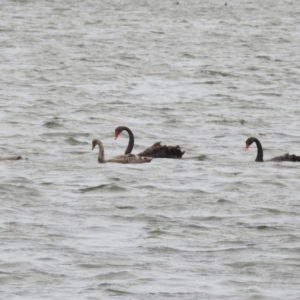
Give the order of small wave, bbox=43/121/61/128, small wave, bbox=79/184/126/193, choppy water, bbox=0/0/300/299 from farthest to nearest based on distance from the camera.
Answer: small wave, bbox=43/121/61/128 → small wave, bbox=79/184/126/193 → choppy water, bbox=0/0/300/299

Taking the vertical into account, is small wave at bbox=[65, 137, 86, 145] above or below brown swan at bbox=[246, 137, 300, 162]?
below

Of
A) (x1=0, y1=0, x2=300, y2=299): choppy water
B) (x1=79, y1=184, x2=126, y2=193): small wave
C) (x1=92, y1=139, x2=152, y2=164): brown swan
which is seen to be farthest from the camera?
(x1=92, y1=139, x2=152, y2=164): brown swan

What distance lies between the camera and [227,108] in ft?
87.6

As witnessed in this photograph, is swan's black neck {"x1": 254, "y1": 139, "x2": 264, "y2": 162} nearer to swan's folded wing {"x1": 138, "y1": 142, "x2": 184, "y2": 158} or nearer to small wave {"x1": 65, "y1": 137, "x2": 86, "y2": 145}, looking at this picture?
swan's folded wing {"x1": 138, "y1": 142, "x2": 184, "y2": 158}

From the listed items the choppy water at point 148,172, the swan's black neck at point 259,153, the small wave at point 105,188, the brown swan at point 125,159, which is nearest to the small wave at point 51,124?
the choppy water at point 148,172

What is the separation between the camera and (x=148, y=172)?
19.3 m

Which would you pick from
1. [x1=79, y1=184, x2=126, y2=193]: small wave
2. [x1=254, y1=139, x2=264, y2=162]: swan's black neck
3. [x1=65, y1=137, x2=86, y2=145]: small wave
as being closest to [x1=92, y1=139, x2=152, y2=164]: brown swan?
[x1=254, y1=139, x2=264, y2=162]: swan's black neck

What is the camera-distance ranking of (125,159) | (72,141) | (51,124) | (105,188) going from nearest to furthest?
1. (105,188)
2. (125,159)
3. (72,141)
4. (51,124)

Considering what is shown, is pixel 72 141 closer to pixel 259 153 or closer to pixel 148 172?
pixel 148 172

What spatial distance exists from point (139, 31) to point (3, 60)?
434 inches

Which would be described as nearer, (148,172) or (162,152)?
(148,172)

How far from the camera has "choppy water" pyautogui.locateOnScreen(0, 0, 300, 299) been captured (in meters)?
13.1

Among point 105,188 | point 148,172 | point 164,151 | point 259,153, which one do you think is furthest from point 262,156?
point 105,188

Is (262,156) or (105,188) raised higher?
(262,156)
